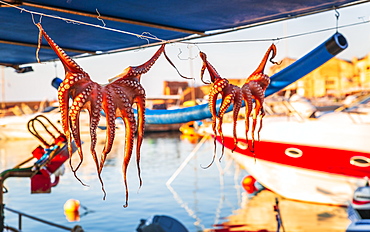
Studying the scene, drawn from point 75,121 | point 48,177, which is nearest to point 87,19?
point 75,121

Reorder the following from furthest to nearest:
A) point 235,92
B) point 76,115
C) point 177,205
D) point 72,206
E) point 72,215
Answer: point 177,205
point 72,206
point 72,215
point 235,92
point 76,115

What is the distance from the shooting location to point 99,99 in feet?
11.9

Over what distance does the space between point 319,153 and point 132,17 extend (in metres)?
10.7

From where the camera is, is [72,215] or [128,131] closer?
[128,131]

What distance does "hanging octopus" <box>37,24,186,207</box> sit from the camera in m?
3.48

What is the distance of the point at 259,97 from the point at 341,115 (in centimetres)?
1151

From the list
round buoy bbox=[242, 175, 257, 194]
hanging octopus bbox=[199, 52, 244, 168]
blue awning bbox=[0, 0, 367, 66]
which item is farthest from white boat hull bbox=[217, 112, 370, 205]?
hanging octopus bbox=[199, 52, 244, 168]

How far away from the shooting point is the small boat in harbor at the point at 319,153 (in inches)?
565

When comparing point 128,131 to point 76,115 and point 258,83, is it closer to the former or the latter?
point 76,115

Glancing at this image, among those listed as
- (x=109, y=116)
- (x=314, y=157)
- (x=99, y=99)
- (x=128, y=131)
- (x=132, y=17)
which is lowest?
(x=314, y=157)

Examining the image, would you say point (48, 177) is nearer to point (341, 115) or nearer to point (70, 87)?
point (70, 87)

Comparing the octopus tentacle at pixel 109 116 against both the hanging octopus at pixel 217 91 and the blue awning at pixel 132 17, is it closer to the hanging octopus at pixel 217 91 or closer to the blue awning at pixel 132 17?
the blue awning at pixel 132 17

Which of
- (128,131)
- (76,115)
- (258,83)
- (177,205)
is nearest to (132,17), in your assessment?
(258,83)

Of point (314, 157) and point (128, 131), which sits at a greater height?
point (128, 131)
